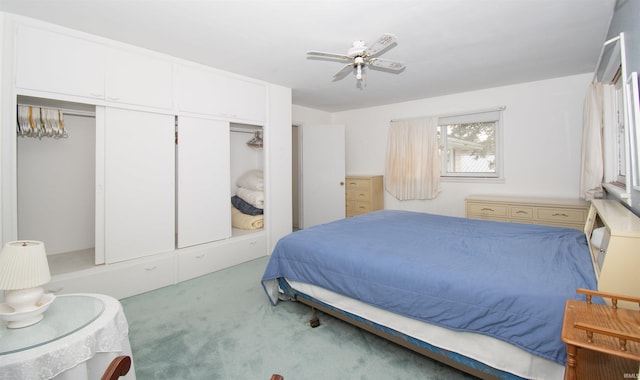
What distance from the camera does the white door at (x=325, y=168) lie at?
5.22 m

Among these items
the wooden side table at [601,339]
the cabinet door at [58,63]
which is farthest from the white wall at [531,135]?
the cabinet door at [58,63]

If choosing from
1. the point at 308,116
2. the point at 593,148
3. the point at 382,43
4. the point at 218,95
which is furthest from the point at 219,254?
the point at 593,148

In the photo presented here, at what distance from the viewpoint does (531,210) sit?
11.8 feet

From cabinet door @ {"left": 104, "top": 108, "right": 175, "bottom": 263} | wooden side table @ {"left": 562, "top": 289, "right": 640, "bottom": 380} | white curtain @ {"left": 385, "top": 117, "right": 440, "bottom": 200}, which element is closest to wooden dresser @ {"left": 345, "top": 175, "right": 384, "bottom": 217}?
white curtain @ {"left": 385, "top": 117, "right": 440, "bottom": 200}

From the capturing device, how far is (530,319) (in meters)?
1.33

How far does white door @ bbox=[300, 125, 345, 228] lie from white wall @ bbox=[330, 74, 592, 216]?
51.8 inches

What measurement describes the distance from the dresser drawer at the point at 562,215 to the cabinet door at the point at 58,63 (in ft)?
16.2

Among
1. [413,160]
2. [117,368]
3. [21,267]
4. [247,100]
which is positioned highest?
[247,100]

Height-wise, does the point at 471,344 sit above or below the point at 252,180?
below

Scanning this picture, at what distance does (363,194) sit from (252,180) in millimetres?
2068

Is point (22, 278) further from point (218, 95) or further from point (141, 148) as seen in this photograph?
point (218, 95)

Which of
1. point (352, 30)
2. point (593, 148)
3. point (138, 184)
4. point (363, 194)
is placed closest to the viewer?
point (352, 30)

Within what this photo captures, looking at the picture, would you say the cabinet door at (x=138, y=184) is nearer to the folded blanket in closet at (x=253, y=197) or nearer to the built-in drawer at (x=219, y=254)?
the built-in drawer at (x=219, y=254)

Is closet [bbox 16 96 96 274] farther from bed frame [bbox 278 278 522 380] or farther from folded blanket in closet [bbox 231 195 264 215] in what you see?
bed frame [bbox 278 278 522 380]
